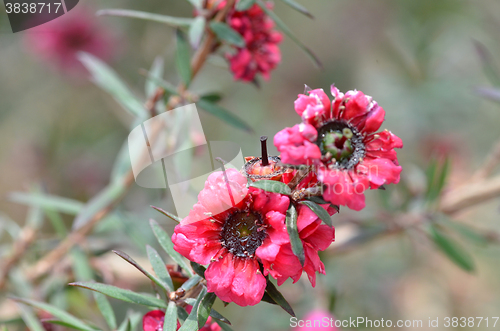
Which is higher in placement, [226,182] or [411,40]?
[226,182]

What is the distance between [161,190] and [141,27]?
5.69ft

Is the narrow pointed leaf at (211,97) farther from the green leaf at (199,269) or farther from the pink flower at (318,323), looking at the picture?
the pink flower at (318,323)

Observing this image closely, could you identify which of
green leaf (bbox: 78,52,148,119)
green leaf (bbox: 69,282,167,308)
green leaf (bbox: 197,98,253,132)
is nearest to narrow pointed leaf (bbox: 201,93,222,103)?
green leaf (bbox: 197,98,253,132)

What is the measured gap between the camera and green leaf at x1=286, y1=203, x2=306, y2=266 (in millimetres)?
559

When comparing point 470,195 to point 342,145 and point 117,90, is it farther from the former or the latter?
point 117,90

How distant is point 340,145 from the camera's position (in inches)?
23.9

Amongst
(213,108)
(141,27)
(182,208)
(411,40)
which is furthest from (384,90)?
(182,208)

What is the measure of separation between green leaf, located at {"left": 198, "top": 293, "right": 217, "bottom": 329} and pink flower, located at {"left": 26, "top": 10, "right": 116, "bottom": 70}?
6.56ft

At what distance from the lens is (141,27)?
2.70 m

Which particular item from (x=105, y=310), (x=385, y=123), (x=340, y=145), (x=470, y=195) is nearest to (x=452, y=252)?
(x=470, y=195)

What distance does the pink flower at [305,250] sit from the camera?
0.59 meters

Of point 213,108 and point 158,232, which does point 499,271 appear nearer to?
point 213,108

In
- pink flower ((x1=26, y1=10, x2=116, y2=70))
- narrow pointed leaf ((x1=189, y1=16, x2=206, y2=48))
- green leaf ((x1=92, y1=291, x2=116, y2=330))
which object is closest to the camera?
green leaf ((x1=92, y1=291, x2=116, y2=330))

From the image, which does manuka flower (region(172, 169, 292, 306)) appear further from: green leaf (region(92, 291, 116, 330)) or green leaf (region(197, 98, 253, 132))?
green leaf (region(197, 98, 253, 132))
